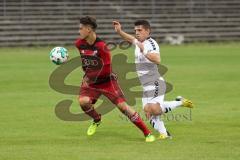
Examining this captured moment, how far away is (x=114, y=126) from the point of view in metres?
13.4

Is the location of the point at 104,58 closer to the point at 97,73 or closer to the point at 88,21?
the point at 97,73

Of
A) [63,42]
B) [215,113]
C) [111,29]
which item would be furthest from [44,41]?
[215,113]

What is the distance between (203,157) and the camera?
9875 mm

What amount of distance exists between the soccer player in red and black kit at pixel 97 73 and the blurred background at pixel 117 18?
27.2 m

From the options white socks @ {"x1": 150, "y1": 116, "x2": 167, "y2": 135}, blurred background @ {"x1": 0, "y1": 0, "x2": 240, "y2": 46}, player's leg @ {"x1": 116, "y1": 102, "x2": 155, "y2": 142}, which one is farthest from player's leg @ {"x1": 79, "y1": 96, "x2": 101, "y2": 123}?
blurred background @ {"x1": 0, "y1": 0, "x2": 240, "y2": 46}

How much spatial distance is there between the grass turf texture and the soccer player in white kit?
47 cm

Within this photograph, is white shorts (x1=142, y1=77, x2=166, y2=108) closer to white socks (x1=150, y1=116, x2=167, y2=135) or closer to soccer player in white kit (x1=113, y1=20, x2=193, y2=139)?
soccer player in white kit (x1=113, y1=20, x2=193, y2=139)

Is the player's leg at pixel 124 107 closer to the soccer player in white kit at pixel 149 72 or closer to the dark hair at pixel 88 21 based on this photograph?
the soccer player in white kit at pixel 149 72

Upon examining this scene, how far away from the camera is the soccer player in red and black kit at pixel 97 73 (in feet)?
38.2

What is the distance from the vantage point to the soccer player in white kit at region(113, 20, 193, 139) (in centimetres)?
1149

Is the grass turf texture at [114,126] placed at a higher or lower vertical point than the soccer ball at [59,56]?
lower

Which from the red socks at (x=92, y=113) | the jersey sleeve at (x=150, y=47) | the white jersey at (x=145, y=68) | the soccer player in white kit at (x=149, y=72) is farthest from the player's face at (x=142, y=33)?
the red socks at (x=92, y=113)

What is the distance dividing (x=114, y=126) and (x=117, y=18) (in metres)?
29.7

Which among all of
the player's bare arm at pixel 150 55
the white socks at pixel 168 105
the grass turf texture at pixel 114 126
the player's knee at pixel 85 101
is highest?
the player's bare arm at pixel 150 55
